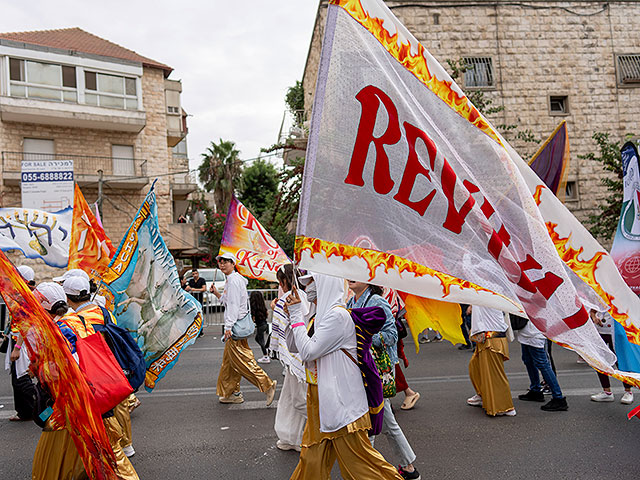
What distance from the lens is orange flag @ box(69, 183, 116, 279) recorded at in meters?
7.86

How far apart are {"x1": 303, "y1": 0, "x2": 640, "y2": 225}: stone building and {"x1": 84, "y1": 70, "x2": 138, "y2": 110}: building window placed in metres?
13.0

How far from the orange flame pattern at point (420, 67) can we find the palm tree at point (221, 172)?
31398mm

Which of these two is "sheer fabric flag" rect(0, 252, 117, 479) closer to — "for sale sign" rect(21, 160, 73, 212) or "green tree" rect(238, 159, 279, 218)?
A: "for sale sign" rect(21, 160, 73, 212)

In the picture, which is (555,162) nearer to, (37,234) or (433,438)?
(433,438)

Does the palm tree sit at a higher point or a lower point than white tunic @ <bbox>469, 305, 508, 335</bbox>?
higher

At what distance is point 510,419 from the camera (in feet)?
19.2

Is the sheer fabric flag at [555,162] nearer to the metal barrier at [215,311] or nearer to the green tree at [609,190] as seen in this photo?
the metal barrier at [215,311]

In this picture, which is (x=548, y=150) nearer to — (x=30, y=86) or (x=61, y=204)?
(x=61, y=204)

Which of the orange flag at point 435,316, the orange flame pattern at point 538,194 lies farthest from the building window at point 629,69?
the orange flame pattern at point 538,194

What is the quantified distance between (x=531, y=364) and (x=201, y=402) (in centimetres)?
400


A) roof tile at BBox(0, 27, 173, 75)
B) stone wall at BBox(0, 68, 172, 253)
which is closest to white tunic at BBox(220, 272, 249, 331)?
stone wall at BBox(0, 68, 172, 253)

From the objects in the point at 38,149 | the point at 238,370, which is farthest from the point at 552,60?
the point at 38,149

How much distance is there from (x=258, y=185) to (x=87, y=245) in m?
29.8

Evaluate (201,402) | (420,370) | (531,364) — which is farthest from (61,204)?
(531,364)
